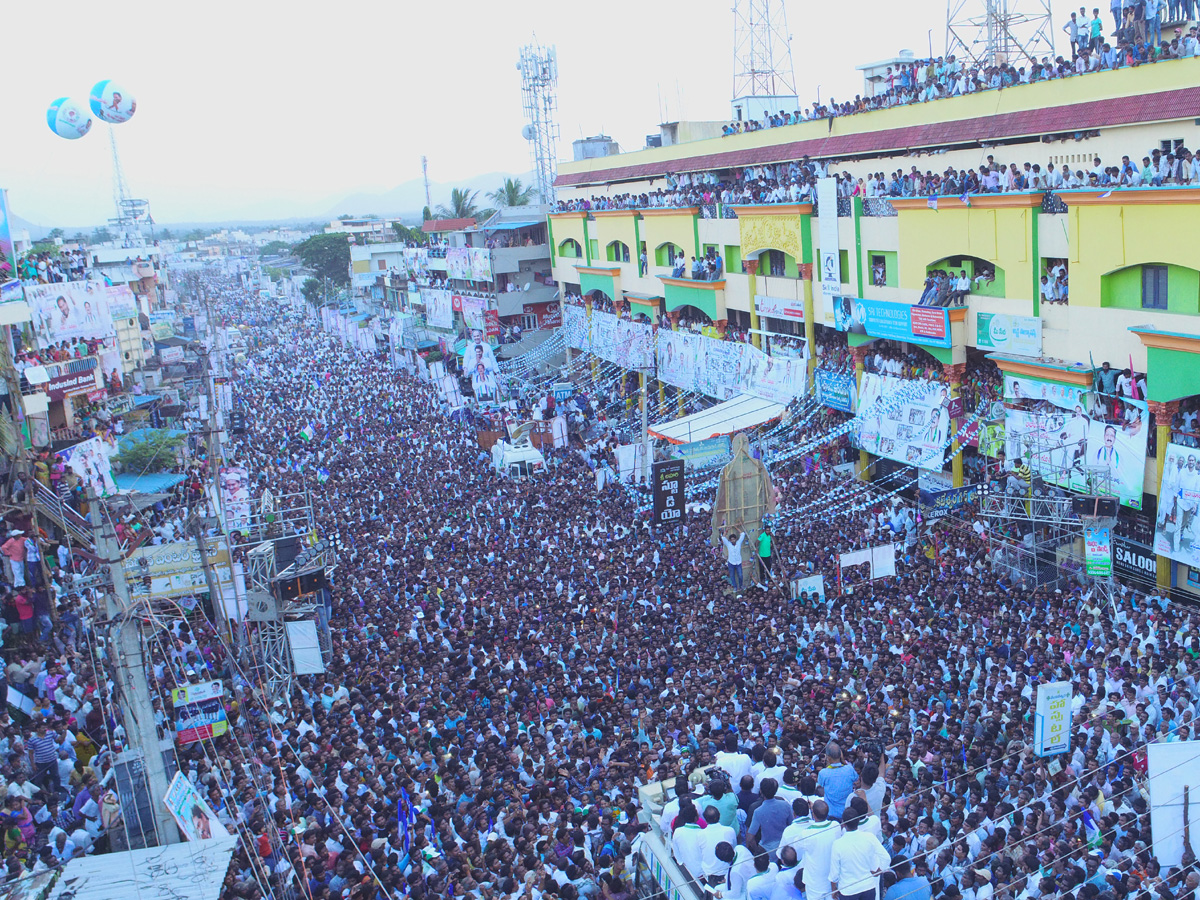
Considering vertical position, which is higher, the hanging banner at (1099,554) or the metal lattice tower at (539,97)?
the metal lattice tower at (539,97)

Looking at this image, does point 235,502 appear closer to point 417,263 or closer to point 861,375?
point 861,375

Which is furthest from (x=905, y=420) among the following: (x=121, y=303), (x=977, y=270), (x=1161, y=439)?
(x=121, y=303)

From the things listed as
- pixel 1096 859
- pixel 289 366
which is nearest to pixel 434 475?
pixel 1096 859

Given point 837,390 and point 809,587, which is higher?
point 837,390

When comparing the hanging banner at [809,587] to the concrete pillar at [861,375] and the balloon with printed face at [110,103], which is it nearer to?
the concrete pillar at [861,375]

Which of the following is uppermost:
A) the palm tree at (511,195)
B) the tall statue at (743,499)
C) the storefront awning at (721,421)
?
the palm tree at (511,195)

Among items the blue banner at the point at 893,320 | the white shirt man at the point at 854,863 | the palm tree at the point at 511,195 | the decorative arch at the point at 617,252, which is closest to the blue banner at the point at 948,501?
the blue banner at the point at 893,320
